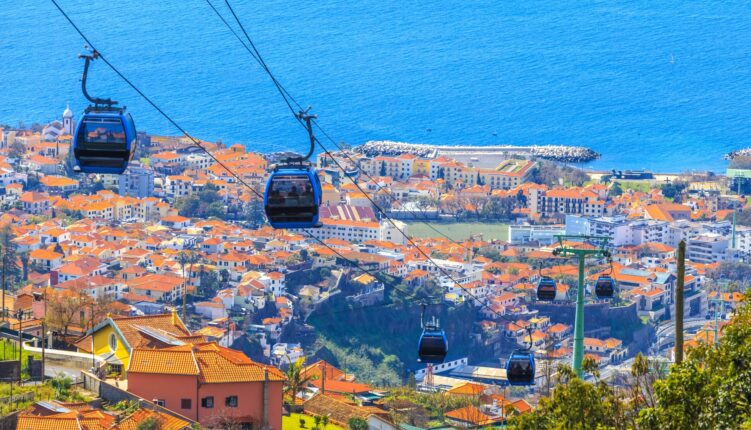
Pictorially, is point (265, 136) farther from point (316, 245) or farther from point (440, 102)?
point (316, 245)

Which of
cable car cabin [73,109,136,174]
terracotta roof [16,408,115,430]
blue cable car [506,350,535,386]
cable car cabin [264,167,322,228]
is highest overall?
cable car cabin [73,109,136,174]

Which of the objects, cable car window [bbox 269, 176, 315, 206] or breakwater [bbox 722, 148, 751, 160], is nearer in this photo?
cable car window [bbox 269, 176, 315, 206]

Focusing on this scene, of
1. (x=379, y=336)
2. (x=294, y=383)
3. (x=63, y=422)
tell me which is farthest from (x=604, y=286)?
(x=379, y=336)

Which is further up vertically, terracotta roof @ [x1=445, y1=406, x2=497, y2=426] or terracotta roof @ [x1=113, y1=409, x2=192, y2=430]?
terracotta roof @ [x1=113, y1=409, x2=192, y2=430]

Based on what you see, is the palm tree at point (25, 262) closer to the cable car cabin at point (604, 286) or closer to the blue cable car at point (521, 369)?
the cable car cabin at point (604, 286)

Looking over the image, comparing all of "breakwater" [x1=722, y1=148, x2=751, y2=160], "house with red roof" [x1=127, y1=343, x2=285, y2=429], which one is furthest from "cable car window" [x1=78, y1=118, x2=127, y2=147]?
"breakwater" [x1=722, y1=148, x2=751, y2=160]

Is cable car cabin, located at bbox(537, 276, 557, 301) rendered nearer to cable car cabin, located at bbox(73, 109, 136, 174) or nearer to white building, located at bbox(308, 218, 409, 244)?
cable car cabin, located at bbox(73, 109, 136, 174)

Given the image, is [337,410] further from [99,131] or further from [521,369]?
[99,131]
